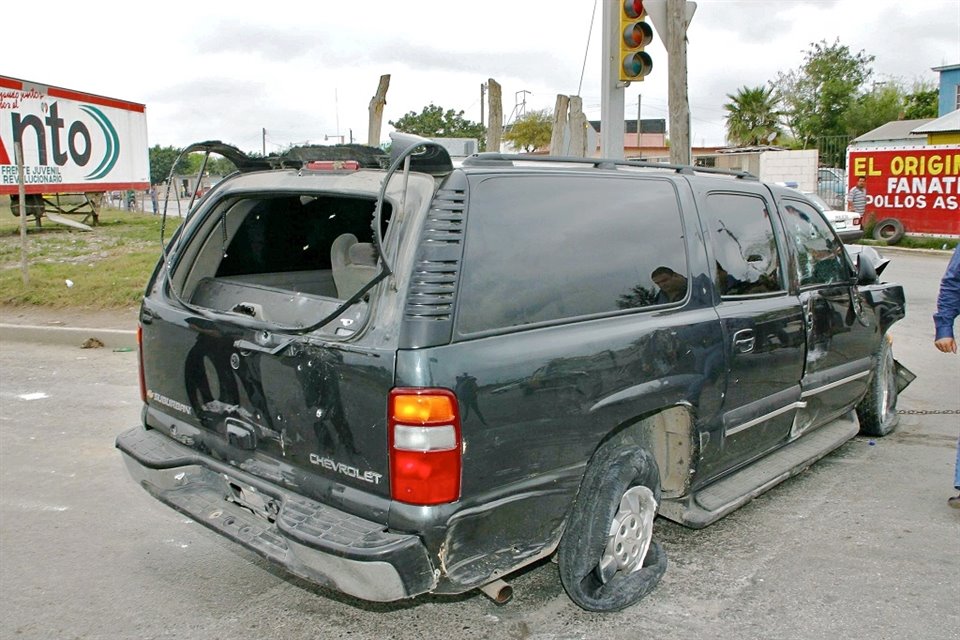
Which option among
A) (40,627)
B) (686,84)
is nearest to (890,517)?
(40,627)

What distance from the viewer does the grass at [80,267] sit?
10844 mm

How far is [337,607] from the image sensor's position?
367cm

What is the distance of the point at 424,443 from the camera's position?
280 centimetres

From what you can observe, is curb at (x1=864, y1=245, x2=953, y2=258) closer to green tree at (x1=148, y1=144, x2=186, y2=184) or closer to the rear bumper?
the rear bumper

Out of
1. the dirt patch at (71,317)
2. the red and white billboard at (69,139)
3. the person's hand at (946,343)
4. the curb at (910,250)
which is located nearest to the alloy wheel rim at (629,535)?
the person's hand at (946,343)

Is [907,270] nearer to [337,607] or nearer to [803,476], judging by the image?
[803,476]

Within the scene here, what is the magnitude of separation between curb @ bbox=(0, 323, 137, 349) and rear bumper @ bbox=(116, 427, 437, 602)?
18.9 feet

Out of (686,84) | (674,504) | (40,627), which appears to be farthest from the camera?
(686,84)

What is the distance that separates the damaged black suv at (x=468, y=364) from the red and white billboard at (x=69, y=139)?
17.7 m

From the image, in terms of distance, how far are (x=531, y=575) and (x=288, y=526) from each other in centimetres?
146

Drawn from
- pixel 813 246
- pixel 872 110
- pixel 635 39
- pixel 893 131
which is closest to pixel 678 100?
pixel 635 39

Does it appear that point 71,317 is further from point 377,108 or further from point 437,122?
point 437,122

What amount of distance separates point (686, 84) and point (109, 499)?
25.1 feet

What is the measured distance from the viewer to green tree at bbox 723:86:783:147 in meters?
53.0
